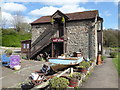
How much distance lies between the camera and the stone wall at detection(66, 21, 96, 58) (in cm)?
1706

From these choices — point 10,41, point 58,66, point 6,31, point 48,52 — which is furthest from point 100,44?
point 6,31

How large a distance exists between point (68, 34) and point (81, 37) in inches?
84.2

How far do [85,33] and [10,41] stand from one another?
104 ft

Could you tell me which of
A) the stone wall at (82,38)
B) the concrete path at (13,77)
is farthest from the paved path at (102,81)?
the stone wall at (82,38)

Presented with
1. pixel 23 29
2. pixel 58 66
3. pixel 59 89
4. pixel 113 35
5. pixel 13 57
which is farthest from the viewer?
pixel 23 29

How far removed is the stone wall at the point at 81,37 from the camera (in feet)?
56.0

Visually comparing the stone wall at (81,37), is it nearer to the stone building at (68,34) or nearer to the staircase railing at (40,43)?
the stone building at (68,34)

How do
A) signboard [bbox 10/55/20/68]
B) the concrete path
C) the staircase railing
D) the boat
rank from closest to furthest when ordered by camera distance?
the concrete path, the boat, signboard [bbox 10/55/20/68], the staircase railing

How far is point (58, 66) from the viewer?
11078mm

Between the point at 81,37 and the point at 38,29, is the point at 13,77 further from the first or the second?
the point at 38,29

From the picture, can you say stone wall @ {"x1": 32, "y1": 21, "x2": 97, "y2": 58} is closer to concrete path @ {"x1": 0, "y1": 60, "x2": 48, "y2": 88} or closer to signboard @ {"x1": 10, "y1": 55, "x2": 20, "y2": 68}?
signboard @ {"x1": 10, "y1": 55, "x2": 20, "y2": 68}

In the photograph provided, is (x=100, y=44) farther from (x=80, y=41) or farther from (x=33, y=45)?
(x=33, y=45)

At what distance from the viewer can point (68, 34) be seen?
61.1 feet

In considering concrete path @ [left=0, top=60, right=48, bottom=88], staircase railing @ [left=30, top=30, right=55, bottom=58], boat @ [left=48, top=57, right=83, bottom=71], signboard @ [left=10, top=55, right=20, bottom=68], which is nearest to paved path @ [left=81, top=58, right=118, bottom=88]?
boat @ [left=48, top=57, right=83, bottom=71]
